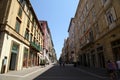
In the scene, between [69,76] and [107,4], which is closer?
[69,76]

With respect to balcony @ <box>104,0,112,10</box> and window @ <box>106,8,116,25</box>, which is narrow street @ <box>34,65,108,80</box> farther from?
balcony @ <box>104,0,112,10</box>

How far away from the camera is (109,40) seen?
Result: 16484 millimetres

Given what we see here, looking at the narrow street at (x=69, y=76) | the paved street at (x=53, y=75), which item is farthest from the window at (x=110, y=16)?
the narrow street at (x=69, y=76)

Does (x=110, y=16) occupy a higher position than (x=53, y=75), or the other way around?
(x=110, y=16)

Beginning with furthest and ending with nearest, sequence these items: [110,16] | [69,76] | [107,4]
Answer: [107,4] < [110,16] < [69,76]

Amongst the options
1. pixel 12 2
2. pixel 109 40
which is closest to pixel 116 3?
pixel 109 40

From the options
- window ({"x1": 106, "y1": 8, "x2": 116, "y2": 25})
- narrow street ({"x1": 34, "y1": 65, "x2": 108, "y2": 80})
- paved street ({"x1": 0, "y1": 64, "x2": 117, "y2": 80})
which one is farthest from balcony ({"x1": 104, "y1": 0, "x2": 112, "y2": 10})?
narrow street ({"x1": 34, "y1": 65, "x2": 108, "y2": 80})

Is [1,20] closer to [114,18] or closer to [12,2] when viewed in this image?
[12,2]

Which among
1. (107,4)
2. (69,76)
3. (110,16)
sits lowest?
(69,76)

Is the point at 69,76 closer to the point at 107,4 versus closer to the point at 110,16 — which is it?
the point at 110,16

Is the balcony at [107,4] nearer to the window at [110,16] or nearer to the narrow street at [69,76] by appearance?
the window at [110,16]

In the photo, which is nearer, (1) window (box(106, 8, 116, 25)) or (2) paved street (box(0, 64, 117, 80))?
(2) paved street (box(0, 64, 117, 80))

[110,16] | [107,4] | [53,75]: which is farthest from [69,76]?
[107,4]

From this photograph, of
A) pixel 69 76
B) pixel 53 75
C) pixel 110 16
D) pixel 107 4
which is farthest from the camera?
pixel 107 4
